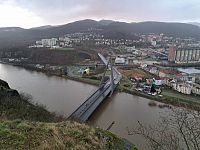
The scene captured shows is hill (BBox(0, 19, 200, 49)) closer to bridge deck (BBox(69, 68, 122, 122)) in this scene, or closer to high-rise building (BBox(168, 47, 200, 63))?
high-rise building (BBox(168, 47, 200, 63))

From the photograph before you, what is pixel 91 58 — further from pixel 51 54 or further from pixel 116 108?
pixel 116 108

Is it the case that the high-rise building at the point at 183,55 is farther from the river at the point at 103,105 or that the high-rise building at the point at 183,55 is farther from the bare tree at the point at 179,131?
the bare tree at the point at 179,131

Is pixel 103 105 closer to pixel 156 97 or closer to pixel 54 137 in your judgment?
pixel 156 97

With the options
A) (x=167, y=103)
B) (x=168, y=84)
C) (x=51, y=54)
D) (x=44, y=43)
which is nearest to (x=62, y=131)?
(x=167, y=103)

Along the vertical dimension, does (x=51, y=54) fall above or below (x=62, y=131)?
below

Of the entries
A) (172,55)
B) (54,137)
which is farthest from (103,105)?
(172,55)

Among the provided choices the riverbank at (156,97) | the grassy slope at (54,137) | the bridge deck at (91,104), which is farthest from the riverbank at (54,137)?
the riverbank at (156,97)

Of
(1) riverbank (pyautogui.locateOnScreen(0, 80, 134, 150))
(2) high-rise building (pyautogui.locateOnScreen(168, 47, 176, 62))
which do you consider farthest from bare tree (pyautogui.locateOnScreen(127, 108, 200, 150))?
(2) high-rise building (pyautogui.locateOnScreen(168, 47, 176, 62))

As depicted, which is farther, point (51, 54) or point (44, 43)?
point (44, 43)
